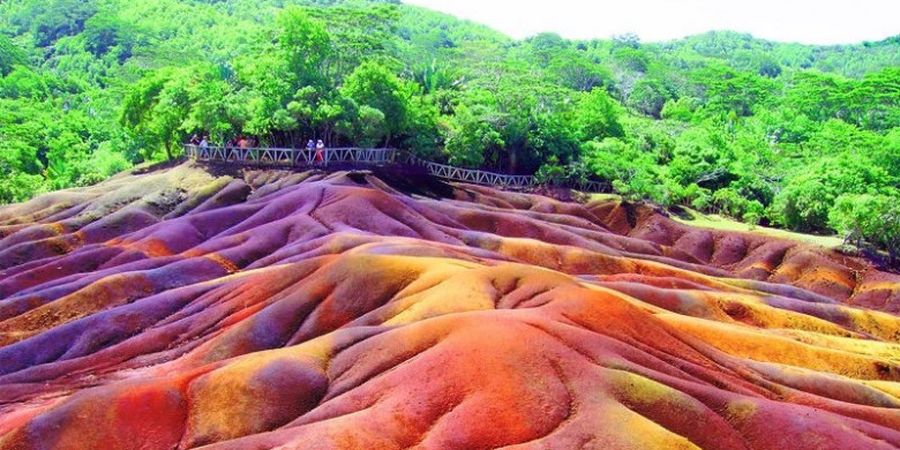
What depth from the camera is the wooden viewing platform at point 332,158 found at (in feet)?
261

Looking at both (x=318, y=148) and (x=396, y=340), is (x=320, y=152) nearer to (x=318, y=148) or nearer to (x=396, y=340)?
(x=318, y=148)

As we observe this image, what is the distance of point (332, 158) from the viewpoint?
8075 cm

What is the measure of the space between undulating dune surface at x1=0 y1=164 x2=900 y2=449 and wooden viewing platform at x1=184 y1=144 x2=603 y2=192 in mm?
10233

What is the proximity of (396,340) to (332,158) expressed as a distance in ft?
165

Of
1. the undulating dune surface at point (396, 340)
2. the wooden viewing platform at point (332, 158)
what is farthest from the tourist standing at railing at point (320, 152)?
the undulating dune surface at point (396, 340)

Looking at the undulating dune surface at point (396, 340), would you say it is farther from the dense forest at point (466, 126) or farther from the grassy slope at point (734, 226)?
the dense forest at point (466, 126)

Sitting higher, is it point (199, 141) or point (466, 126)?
point (466, 126)

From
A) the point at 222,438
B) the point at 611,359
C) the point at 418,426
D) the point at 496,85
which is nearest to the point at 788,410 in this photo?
the point at 611,359

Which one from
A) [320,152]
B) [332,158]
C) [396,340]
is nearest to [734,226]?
Answer: [332,158]

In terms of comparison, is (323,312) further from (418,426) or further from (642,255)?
(642,255)

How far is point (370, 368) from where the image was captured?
31.6 metres

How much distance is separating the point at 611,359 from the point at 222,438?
14491 mm

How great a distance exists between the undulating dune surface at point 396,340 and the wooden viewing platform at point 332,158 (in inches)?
403

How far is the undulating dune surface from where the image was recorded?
28.4m
